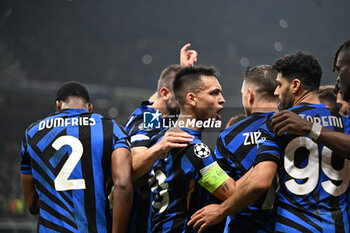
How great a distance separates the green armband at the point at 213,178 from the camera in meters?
2.28

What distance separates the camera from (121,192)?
240 cm

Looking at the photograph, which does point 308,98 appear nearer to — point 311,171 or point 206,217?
point 311,171

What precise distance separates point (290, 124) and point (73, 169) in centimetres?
132

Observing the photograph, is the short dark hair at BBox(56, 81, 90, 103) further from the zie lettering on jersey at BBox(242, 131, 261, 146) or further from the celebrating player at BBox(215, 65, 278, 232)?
the zie lettering on jersey at BBox(242, 131, 261, 146)

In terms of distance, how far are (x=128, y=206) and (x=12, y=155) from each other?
47.4 feet

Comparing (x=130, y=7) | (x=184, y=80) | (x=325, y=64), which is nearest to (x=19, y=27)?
(x=130, y=7)

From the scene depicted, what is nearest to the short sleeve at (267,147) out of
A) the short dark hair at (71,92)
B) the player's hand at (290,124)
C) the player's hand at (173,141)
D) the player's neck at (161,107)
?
the player's hand at (290,124)

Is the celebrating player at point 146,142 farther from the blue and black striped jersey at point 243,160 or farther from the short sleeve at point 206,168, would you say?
the blue and black striped jersey at point 243,160

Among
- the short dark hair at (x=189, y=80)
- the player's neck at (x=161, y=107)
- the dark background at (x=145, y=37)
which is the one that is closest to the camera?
the short dark hair at (x=189, y=80)

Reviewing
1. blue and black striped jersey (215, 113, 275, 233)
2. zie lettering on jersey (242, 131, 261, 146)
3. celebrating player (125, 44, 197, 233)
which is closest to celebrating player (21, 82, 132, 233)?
celebrating player (125, 44, 197, 233)

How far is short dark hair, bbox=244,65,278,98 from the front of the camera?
2648 mm

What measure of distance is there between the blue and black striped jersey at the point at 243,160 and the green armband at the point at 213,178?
19cm

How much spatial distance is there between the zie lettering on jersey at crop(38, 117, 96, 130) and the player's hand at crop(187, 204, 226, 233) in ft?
2.91

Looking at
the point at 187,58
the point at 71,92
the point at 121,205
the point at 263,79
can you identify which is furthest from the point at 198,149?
the point at 187,58
